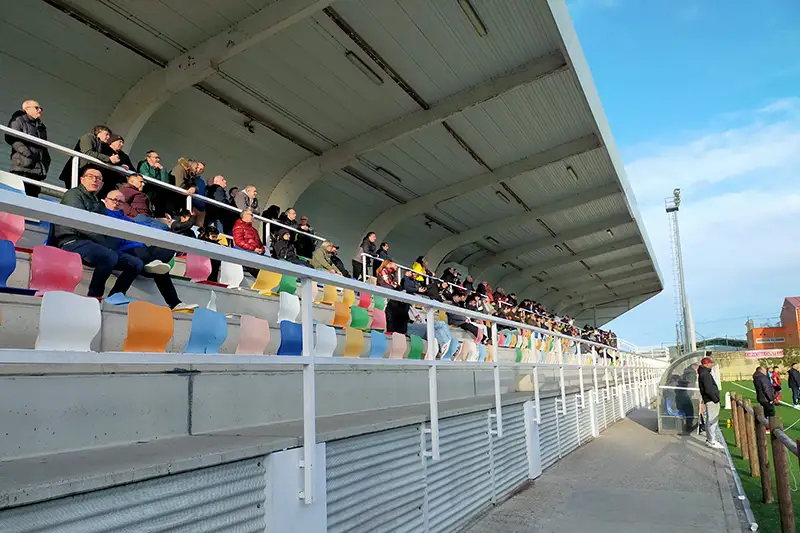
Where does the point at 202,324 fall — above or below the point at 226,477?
above

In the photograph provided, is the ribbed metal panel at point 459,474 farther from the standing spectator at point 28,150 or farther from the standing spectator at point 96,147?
the standing spectator at point 28,150

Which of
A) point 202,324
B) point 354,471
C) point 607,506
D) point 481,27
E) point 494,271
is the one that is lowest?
point 607,506

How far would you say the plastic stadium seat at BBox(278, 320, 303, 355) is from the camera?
3.40 metres

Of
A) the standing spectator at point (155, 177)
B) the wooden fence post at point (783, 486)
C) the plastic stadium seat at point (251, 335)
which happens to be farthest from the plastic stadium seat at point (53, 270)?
the wooden fence post at point (783, 486)

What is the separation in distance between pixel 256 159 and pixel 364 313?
10547 mm

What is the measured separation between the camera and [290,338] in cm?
343

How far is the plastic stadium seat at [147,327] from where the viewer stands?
250 cm

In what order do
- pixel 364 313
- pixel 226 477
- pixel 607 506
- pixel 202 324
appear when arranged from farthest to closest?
pixel 607 506
pixel 364 313
pixel 202 324
pixel 226 477

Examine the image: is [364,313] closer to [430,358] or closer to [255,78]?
[430,358]

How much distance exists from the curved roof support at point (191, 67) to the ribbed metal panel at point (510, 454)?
744 centimetres

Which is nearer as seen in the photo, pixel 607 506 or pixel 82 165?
pixel 607 506

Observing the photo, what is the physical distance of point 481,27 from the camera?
12.1m

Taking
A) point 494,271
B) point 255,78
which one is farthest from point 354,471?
point 494,271

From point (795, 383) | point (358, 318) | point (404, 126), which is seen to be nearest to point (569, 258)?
point (795, 383)
